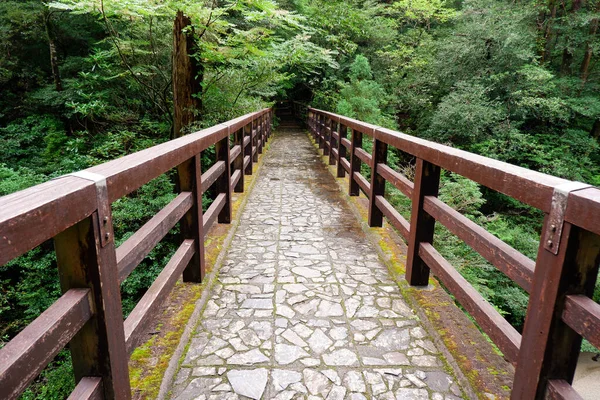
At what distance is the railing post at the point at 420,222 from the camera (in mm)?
2771

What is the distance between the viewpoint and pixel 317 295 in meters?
2.99

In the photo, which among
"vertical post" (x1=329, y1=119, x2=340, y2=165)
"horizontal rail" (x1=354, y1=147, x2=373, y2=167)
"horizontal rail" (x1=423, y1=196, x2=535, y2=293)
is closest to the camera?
"horizontal rail" (x1=423, y1=196, x2=535, y2=293)

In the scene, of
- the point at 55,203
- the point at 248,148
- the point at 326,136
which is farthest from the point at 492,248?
the point at 326,136

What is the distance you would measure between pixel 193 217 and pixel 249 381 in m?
1.28

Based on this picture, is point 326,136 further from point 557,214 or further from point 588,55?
point 588,55

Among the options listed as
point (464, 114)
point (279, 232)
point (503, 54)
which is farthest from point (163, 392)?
point (503, 54)

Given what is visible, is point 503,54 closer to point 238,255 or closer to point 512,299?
point 512,299

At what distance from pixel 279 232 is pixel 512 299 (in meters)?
5.93

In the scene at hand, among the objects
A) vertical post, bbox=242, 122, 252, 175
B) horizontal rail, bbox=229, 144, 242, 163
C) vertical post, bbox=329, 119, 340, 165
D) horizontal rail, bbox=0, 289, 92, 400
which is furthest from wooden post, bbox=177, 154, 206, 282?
vertical post, bbox=329, 119, 340, 165

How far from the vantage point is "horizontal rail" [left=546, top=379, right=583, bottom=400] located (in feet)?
4.45

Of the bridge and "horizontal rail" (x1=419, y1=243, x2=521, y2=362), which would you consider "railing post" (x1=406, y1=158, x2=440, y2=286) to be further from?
"horizontal rail" (x1=419, y1=243, x2=521, y2=362)

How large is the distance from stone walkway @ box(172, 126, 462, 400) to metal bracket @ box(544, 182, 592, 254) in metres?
1.02

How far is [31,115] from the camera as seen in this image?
1441cm

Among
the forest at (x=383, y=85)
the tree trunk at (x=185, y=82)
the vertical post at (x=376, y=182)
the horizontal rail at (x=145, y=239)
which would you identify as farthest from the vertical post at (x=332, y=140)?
the horizontal rail at (x=145, y=239)
